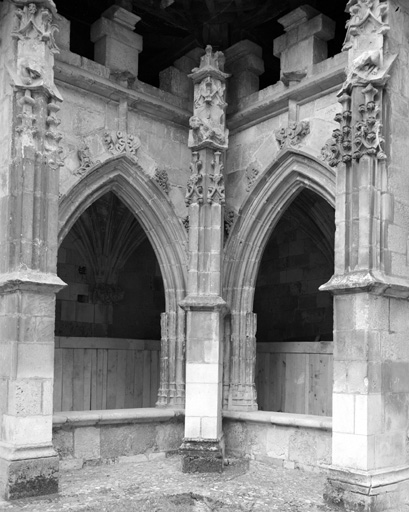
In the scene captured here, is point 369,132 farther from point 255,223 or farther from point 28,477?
point 28,477

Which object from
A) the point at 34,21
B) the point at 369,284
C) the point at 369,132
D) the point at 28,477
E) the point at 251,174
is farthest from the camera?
the point at 251,174

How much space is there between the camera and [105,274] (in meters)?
10.8

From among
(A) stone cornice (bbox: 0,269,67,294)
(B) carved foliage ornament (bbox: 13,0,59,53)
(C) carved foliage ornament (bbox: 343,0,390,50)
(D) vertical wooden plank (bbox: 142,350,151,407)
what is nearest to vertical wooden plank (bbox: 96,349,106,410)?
(D) vertical wooden plank (bbox: 142,350,151,407)

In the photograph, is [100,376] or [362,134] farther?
[100,376]

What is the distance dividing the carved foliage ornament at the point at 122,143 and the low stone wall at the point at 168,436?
286 cm

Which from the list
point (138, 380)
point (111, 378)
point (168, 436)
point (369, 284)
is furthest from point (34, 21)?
point (138, 380)

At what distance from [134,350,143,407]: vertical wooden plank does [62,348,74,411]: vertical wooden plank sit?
1.07 metres

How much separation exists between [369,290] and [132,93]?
384 centimetres

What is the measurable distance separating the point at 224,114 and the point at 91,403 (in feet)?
14.3

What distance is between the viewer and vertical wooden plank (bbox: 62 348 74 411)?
934 cm

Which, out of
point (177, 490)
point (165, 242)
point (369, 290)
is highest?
point (165, 242)

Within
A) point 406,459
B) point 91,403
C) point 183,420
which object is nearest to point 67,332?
point 91,403

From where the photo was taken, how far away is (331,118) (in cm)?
742

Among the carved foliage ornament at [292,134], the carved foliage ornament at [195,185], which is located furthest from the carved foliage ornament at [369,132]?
the carved foliage ornament at [195,185]
